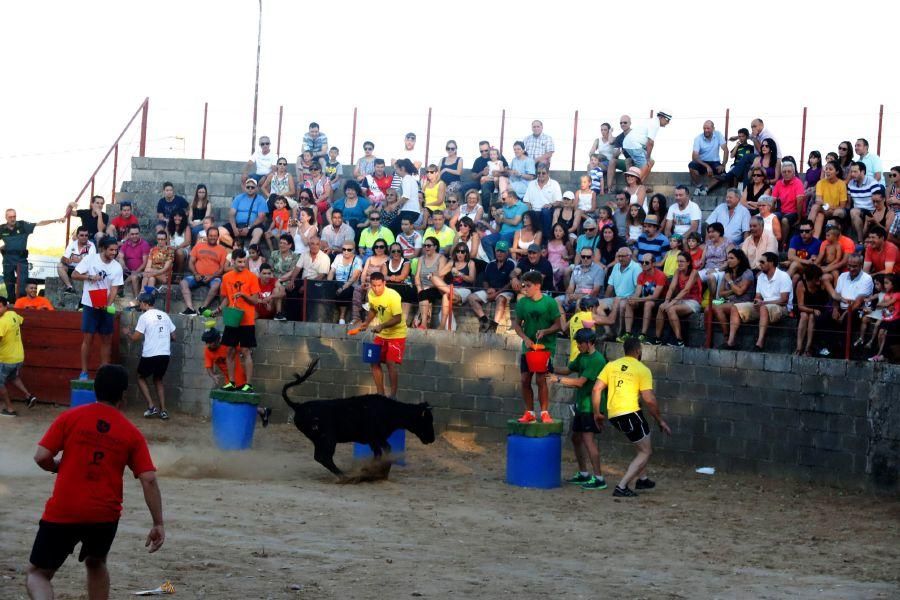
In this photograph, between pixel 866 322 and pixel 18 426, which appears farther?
pixel 18 426

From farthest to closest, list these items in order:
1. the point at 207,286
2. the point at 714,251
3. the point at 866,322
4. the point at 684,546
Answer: the point at 207,286 → the point at 714,251 → the point at 866,322 → the point at 684,546

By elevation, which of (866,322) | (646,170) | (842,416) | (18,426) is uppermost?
(646,170)

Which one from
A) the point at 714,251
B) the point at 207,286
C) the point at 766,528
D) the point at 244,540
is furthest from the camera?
the point at 207,286

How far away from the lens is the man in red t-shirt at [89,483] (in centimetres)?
670

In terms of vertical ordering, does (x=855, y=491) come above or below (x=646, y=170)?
below

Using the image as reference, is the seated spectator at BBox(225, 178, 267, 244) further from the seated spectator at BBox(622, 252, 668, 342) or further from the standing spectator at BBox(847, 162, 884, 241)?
the standing spectator at BBox(847, 162, 884, 241)

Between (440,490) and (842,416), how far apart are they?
475cm

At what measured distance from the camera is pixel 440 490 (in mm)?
13219

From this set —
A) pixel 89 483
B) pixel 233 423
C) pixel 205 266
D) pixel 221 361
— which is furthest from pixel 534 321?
pixel 89 483

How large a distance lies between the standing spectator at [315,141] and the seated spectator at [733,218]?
7.97m

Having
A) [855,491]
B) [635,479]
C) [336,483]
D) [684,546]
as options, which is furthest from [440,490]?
[855,491]

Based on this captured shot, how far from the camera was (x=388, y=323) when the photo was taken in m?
15.1

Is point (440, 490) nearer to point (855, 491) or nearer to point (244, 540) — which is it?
point (244, 540)

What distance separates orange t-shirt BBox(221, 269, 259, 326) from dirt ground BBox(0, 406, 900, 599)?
2.04 metres
